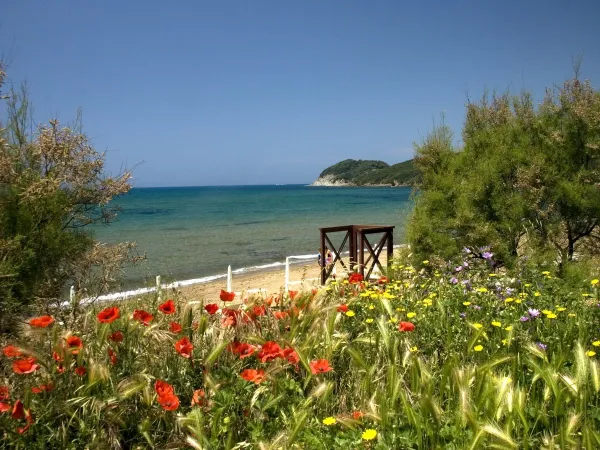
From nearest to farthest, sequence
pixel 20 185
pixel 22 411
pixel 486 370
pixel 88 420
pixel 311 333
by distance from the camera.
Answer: pixel 22 411 → pixel 88 420 → pixel 486 370 → pixel 311 333 → pixel 20 185

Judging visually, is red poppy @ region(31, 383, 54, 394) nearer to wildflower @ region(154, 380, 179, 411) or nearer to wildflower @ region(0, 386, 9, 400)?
wildflower @ region(0, 386, 9, 400)

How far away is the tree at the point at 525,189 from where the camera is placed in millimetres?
8445

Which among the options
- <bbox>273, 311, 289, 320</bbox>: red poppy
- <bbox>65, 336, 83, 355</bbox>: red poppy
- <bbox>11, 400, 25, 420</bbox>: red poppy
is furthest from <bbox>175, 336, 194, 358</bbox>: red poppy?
<bbox>273, 311, 289, 320</bbox>: red poppy

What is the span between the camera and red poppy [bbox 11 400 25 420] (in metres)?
1.98

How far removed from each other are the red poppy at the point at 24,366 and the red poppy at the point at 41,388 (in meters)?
0.08

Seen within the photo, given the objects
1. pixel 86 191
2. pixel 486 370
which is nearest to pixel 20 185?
pixel 86 191

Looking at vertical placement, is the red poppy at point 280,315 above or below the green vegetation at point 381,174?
below

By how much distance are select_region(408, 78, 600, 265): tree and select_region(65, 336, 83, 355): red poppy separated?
729cm

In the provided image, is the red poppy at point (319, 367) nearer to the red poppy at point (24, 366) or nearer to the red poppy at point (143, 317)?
the red poppy at point (143, 317)

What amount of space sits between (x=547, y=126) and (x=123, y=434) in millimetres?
9182

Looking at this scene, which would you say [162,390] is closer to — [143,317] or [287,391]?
[143,317]

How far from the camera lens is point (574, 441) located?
201cm

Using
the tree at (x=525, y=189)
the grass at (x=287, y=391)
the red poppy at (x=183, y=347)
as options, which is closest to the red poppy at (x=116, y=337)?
the grass at (x=287, y=391)

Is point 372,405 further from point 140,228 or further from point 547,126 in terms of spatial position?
point 140,228
